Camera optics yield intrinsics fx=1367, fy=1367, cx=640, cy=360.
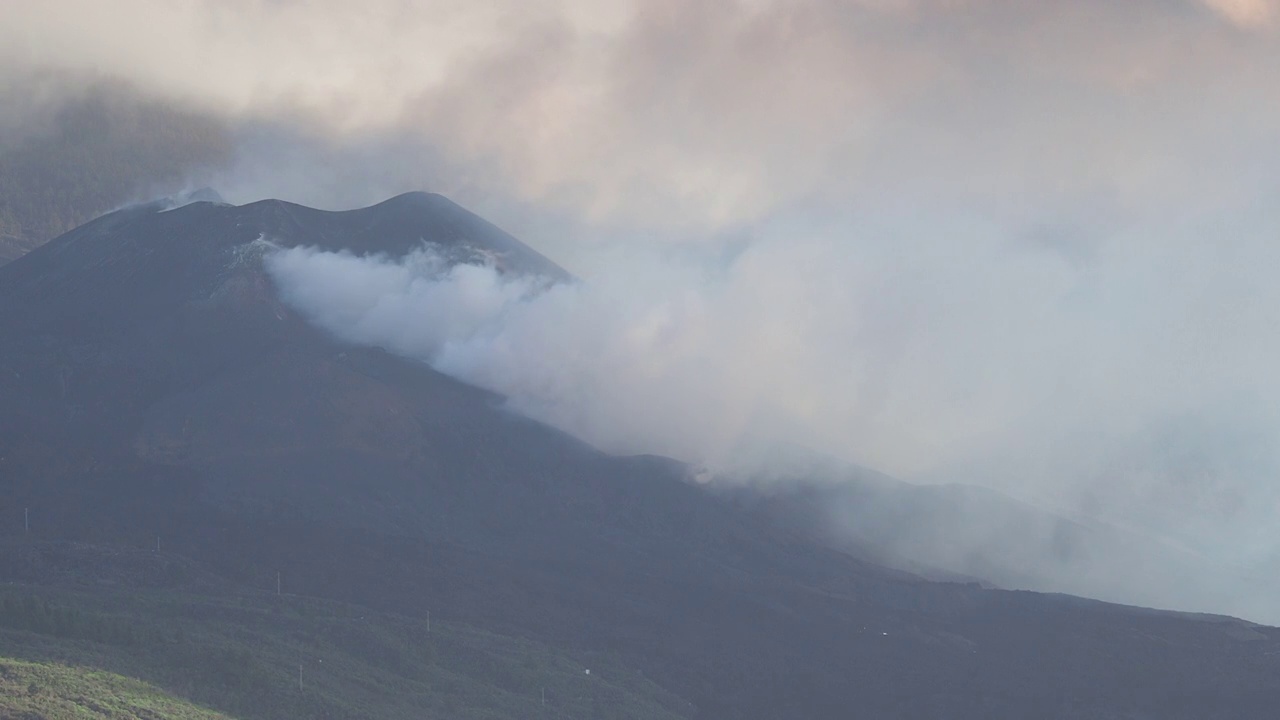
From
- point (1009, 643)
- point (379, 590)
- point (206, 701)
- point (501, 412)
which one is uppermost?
point (501, 412)

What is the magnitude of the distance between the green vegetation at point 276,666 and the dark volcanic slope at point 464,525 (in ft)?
12.3

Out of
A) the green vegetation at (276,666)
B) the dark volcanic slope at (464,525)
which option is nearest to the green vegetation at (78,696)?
the green vegetation at (276,666)

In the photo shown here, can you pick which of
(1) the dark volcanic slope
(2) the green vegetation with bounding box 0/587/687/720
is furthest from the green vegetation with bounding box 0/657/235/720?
(1) the dark volcanic slope

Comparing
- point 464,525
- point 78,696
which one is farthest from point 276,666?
point 464,525

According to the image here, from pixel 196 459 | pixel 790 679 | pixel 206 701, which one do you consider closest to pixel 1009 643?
pixel 790 679

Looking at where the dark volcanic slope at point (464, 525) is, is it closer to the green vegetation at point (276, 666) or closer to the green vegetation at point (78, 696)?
the green vegetation at point (276, 666)

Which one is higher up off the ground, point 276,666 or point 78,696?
point 276,666

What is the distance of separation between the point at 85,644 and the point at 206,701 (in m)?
5.94

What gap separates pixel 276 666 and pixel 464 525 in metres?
25.4

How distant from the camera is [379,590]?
6950 centimetres

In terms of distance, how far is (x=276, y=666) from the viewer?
54.6m

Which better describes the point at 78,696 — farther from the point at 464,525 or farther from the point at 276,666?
the point at 464,525

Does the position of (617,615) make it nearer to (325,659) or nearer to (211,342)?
(325,659)

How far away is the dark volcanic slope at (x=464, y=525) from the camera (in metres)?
64.0
